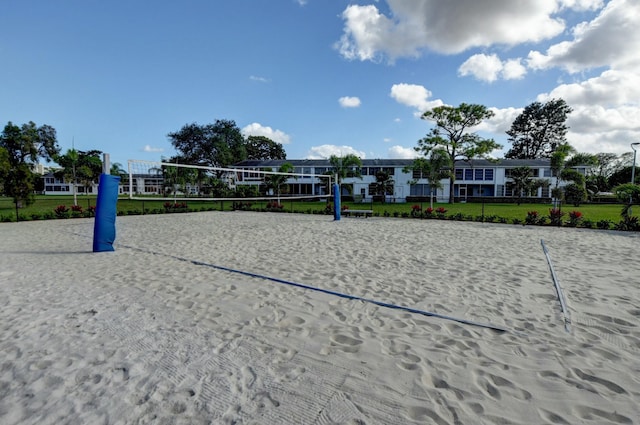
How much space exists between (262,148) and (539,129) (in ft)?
160

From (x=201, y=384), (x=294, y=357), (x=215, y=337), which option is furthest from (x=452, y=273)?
(x=201, y=384)

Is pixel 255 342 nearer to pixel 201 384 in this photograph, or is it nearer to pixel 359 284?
pixel 201 384

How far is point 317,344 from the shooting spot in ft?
9.56

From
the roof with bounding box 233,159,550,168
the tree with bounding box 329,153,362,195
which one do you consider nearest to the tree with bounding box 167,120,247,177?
the roof with bounding box 233,159,550,168

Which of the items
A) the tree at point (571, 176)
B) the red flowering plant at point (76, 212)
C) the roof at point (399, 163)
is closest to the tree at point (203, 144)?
the roof at point (399, 163)

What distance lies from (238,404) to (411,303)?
2.43m

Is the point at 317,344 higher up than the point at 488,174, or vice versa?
the point at 488,174

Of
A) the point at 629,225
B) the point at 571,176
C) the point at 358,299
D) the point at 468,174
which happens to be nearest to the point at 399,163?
the point at 468,174

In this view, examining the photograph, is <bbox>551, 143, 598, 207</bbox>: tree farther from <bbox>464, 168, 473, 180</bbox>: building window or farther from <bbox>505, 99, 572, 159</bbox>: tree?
<bbox>505, 99, 572, 159</bbox>: tree

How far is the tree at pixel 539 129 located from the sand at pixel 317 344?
57280 mm

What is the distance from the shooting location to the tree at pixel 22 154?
1440 centimetres

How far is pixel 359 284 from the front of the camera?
15.3 ft

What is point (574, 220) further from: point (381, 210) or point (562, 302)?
point (381, 210)

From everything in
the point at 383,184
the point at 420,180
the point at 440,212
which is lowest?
the point at 440,212
